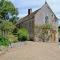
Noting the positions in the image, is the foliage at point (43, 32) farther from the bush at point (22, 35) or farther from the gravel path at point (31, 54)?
the gravel path at point (31, 54)

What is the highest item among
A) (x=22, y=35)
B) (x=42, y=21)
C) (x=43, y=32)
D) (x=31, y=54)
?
(x=42, y=21)

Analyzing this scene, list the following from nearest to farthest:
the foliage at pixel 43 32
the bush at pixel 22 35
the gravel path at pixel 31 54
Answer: the gravel path at pixel 31 54 → the bush at pixel 22 35 → the foliage at pixel 43 32

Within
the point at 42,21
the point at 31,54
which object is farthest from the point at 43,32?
the point at 31,54

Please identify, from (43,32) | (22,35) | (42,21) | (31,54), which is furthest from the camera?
(43,32)

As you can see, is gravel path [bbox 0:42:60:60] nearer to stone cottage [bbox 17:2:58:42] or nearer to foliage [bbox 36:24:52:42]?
stone cottage [bbox 17:2:58:42]

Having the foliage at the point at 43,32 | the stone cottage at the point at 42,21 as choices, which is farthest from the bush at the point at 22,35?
the foliage at the point at 43,32

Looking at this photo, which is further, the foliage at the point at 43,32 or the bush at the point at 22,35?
the foliage at the point at 43,32

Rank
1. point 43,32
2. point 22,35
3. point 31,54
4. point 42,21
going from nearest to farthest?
point 31,54 → point 22,35 → point 42,21 → point 43,32

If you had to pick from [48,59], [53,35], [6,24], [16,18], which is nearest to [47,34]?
[53,35]

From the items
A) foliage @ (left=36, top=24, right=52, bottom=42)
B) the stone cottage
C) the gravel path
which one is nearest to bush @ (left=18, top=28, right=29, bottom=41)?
the stone cottage

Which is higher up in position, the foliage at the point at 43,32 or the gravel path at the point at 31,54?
the foliage at the point at 43,32

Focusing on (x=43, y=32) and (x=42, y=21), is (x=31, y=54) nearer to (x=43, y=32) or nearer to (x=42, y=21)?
(x=42, y=21)

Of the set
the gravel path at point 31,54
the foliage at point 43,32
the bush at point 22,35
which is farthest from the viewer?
the foliage at point 43,32

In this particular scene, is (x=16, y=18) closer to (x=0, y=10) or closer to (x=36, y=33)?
(x=36, y=33)
